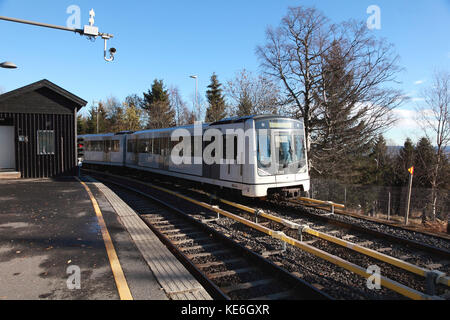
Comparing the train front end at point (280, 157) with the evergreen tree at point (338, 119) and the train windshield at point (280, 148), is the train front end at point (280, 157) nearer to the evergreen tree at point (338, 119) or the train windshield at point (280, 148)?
the train windshield at point (280, 148)

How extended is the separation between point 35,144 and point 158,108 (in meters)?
25.7

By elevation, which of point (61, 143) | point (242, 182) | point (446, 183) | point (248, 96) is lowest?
point (446, 183)

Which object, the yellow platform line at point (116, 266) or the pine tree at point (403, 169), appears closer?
the yellow platform line at point (116, 266)

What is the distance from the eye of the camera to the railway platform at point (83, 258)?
152 inches

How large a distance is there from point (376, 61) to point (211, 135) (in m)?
9.20

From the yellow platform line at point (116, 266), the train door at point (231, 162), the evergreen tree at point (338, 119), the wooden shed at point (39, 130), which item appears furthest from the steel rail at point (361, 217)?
the wooden shed at point (39, 130)

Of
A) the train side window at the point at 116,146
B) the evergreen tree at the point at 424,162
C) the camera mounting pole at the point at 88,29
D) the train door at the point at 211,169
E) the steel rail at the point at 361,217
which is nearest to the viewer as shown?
the steel rail at the point at 361,217

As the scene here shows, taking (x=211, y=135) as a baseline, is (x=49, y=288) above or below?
below

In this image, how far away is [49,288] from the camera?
3.90 m

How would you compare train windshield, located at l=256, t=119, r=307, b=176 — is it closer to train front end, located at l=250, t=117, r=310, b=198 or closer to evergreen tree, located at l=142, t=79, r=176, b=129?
train front end, located at l=250, t=117, r=310, b=198

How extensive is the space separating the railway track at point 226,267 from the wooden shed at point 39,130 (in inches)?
405

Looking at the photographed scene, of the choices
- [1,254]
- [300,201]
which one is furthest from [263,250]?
[300,201]

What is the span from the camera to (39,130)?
599 inches
